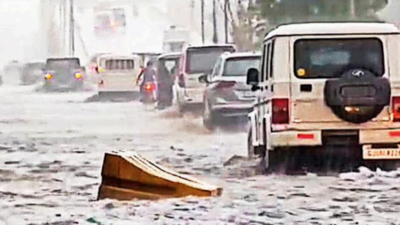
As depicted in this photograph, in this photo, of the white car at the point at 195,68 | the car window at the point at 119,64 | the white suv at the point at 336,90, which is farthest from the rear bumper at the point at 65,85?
the white suv at the point at 336,90

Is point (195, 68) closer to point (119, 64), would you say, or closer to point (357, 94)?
point (119, 64)

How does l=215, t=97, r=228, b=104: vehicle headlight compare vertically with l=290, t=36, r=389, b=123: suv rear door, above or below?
below

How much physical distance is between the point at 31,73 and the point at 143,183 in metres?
51.5

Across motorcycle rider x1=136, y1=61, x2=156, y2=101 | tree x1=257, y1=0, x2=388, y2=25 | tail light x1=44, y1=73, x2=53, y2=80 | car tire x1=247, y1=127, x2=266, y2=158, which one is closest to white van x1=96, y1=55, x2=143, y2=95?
motorcycle rider x1=136, y1=61, x2=156, y2=101

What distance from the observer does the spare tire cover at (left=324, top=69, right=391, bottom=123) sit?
12773 millimetres

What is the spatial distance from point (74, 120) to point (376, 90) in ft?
54.4

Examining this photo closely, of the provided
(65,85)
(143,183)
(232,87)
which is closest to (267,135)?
(143,183)

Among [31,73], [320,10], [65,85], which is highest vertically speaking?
[320,10]

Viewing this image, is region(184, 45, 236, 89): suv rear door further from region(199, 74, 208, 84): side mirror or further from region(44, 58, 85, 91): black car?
region(44, 58, 85, 91): black car

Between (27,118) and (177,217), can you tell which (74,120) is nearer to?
(27,118)

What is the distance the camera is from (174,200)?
11328mm

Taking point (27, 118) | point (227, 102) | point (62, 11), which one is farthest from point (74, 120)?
point (62, 11)

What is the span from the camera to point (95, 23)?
8806 centimetres

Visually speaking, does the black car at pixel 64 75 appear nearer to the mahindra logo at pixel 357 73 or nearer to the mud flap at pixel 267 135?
the mud flap at pixel 267 135
